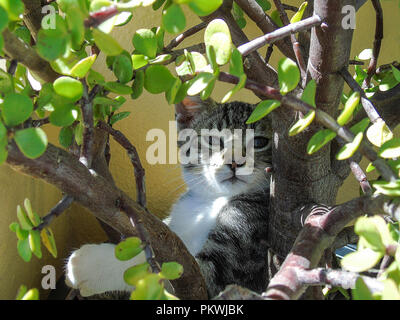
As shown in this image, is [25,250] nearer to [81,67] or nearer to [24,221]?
[24,221]

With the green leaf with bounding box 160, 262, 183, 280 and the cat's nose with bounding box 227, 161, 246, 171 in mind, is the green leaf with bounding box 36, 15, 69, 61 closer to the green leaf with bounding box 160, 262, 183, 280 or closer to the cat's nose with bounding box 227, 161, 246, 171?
the green leaf with bounding box 160, 262, 183, 280

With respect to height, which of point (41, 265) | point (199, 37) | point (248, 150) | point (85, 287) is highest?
point (199, 37)

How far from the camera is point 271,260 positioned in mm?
838

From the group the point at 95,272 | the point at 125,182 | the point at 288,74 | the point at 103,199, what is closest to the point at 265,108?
the point at 288,74

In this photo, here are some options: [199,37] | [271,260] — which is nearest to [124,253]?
[271,260]

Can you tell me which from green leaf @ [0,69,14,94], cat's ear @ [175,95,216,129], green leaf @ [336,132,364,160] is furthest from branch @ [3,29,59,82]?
cat's ear @ [175,95,216,129]

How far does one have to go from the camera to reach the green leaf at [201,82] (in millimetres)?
415

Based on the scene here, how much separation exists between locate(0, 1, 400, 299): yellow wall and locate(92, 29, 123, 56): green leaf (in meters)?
0.70

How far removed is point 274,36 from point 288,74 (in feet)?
0.34

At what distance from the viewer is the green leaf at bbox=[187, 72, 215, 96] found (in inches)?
16.3

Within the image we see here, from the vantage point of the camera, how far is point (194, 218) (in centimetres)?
111

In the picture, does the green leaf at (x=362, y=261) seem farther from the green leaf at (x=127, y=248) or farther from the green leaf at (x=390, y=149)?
the green leaf at (x=127, y=248)
